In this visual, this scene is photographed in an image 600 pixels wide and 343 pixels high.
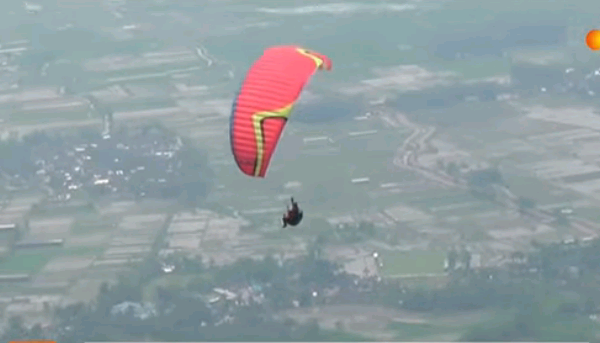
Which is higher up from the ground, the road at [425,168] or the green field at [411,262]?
the green field at [411,262]

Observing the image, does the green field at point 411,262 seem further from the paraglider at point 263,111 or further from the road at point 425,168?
the paraglider at point 263,111

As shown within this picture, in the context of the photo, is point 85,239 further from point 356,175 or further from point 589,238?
point 589,238

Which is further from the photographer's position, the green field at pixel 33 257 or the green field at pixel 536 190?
the green field at pixel 536 190

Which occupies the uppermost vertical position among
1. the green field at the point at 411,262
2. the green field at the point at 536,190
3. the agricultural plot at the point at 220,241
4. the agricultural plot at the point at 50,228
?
the green field at the point at 411,262

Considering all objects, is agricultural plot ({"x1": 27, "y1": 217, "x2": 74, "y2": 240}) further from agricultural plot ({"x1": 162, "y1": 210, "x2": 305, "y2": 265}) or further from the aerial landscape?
agricultural plot ({"x1": 162, "y1": 210, "x2": 305, "y2": 265})

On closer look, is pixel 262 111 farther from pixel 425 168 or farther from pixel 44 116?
pixel 44 116

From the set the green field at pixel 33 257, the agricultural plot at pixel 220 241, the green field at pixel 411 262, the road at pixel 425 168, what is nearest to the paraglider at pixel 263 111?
the green field at pixel 411 262

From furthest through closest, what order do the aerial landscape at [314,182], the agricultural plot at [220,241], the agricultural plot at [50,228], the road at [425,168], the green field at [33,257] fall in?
the road at [425,168] → the agricultural plot at [50,228] → the agricultural plot at [220,241] → the green field at [33,257] → the aerial landscape at [314,182]
